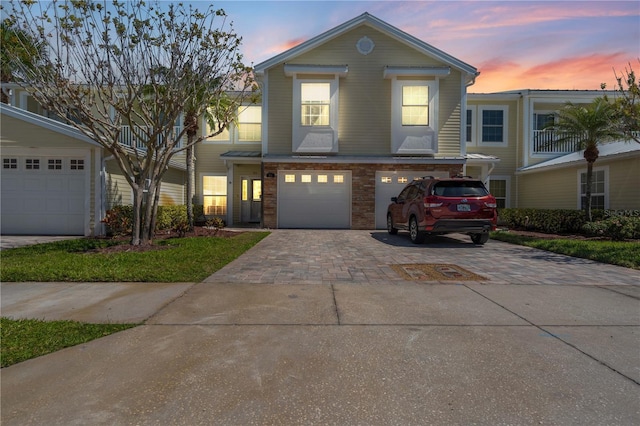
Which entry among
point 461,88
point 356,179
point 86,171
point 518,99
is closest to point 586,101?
point 518,99

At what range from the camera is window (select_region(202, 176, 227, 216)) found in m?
18.3

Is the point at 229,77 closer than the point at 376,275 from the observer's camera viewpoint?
No

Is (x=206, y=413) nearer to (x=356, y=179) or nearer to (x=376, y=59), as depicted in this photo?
(x=356, y=179)

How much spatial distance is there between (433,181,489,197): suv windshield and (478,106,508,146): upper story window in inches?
409

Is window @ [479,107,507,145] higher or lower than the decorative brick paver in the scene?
higher

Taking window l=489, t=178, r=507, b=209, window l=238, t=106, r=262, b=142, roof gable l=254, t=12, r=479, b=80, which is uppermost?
roof gable l=254, t=12, r=479, b=80

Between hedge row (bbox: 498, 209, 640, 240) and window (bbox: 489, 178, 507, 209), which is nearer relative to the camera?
hedge row (bbox: 498, 209, 640, 240)

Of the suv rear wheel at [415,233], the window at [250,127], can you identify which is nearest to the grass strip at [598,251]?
the suv rear wheel at [415,233]

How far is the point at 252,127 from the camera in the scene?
59.4 feet

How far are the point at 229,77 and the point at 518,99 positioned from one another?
49.3 feet

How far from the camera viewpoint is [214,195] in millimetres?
18328

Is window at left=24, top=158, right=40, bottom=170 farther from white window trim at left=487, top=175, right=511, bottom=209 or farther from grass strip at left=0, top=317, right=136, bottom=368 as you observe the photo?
white window trim at left=487, top=175, right=511, bottom=209

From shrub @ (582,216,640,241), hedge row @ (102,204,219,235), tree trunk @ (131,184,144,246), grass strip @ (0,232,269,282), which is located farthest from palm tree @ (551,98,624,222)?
tree trunk @ (131,184,144,246)

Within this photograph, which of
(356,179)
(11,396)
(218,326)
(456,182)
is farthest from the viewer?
(356,179)
